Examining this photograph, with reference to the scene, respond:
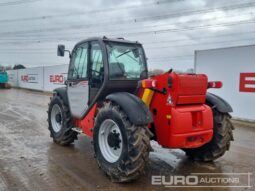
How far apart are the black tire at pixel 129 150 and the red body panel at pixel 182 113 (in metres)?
0.43

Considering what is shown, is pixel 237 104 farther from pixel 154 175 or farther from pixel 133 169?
pixel 133 169

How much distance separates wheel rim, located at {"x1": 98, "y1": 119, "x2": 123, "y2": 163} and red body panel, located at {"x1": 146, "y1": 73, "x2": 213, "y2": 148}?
2.17ft

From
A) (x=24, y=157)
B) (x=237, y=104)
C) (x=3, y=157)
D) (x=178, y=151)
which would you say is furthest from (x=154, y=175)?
(x=237, y=104)

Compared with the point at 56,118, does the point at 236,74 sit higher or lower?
higher

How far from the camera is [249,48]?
1102 centimetres

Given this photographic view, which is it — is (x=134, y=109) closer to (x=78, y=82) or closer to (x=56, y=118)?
(x=78, y=82)

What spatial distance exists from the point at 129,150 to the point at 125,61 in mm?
2005

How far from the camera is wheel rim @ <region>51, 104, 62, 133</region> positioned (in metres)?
7.24

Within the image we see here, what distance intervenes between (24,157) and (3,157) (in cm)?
40

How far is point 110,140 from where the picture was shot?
4.94m

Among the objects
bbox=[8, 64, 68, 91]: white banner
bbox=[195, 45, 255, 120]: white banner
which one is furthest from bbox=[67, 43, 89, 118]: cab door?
bbox=[8, 64, 68, 91]: white banner

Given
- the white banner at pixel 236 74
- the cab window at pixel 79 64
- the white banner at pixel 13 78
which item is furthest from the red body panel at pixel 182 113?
the white banner at pixel 13 78

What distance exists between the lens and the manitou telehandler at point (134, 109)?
448 cm

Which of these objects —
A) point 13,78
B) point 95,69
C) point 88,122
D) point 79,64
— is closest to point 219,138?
point 88,122
